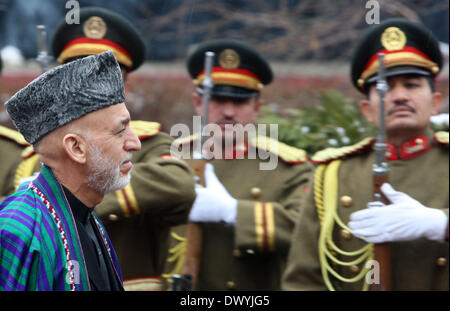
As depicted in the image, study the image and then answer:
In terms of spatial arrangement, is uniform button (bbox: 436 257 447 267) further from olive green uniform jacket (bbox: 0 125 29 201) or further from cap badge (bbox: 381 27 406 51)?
olive green uniform jacket (bbox: 0 125 29 201)

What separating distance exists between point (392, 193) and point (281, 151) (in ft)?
3.43

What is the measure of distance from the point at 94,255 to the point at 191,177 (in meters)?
1.62

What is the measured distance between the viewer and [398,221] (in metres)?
3.63

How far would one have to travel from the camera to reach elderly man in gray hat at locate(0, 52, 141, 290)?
7.63 ft

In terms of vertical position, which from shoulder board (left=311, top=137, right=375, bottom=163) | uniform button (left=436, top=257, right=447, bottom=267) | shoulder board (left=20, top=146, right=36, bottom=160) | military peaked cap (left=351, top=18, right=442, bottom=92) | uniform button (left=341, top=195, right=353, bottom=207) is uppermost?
military peaked cap (left=351, top=18, right=442, bottom=92)

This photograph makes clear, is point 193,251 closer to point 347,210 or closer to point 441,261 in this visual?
point 347,210

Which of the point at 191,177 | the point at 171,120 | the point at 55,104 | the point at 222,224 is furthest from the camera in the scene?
the point at 171,120

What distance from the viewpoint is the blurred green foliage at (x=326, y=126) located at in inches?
210

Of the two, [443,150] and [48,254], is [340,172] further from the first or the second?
[48,254]

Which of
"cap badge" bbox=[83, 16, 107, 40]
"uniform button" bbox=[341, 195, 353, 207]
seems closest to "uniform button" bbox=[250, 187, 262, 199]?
"uniform button" bbox=[341, 195, 353, 207]

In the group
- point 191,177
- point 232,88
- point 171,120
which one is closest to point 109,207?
point 191,177

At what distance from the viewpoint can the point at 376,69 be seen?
400 centimetres

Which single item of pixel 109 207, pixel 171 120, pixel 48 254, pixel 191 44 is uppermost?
pixel 191 44

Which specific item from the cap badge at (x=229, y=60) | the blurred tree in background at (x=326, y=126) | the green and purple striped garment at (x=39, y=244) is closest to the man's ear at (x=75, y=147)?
the green and purple striped garment at (x=39, y=244)
